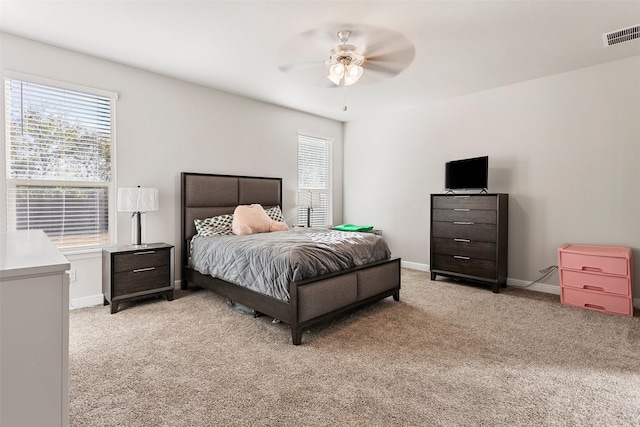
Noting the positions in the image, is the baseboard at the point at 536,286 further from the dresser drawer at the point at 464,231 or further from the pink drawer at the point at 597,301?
the dresser drawer at the point at 464,231

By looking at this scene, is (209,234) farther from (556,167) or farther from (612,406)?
(556,167)

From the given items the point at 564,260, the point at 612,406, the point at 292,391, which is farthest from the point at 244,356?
the point at 564,260

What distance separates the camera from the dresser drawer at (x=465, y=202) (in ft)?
12.6

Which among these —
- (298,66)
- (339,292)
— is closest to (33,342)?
(339,292)

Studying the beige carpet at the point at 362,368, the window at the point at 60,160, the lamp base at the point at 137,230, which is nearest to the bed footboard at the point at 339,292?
the beige carpet at the point at 362,368

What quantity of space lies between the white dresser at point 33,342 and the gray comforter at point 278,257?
64.1 inches

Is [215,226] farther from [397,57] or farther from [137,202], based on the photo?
[397,57]

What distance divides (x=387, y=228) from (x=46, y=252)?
191 inches

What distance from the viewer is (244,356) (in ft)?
7.39

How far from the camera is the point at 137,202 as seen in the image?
10.8 ft

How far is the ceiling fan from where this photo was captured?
2.79m

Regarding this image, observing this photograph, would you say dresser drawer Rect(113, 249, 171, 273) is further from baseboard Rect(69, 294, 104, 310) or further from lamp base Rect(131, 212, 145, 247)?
baseboard Rect(69, 294, 104, 310)

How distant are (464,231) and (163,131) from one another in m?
3.95

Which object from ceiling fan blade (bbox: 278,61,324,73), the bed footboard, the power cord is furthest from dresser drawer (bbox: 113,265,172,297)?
the power cord
